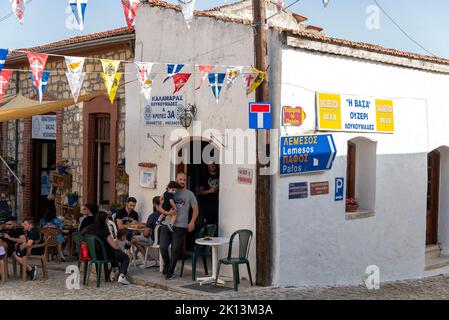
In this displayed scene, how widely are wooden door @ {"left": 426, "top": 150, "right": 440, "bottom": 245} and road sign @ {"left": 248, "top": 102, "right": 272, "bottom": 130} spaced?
5.37m

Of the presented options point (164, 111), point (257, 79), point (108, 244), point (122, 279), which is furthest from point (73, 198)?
point (257, 79)

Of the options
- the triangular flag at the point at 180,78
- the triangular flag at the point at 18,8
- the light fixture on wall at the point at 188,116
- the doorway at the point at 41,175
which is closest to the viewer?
the triangular flag at the point at 18,8

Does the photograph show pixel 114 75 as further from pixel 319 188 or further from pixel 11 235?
pixel 319 188

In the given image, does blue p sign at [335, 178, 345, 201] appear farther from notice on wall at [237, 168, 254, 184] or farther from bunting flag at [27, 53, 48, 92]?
bunting flag at [27, 53, 48, 92]

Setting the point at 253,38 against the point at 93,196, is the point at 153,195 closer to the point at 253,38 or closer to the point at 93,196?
the point at 93,196

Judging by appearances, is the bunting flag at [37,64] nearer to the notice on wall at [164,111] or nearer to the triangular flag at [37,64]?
the triangular flag at [37,64]

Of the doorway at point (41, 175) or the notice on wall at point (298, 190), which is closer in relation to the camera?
the notice on wall at point (298, 190)

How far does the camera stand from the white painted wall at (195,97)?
991cm

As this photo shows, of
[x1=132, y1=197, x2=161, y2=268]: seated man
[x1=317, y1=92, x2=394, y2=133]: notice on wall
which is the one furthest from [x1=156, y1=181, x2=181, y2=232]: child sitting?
[x1=317, y1=92, x2=394, y2=133]: notice on wall

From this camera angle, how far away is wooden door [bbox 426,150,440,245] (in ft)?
44.0

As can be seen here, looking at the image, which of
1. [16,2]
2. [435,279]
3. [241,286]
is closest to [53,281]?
[241,286]

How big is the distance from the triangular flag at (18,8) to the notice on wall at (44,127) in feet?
23.7

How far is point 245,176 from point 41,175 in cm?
814

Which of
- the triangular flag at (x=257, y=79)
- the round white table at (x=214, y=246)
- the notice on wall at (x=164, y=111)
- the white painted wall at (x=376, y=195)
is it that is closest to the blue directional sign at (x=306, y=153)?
the white painted wall at (x=376, y=195)
